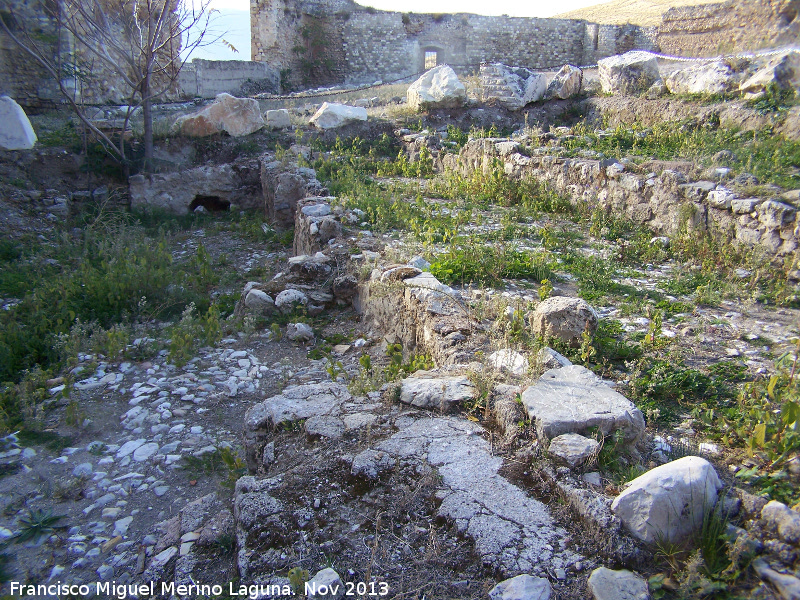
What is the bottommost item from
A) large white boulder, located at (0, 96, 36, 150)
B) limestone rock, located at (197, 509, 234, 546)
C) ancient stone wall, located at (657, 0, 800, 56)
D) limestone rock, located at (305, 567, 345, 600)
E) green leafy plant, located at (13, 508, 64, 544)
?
green leafy plant, located at (13, 508, 64, 544)

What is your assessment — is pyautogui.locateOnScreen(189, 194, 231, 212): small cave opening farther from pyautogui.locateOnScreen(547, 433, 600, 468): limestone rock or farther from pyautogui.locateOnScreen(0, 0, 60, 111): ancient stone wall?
pyautogui.locateOnScreen(547, 433, 600, 468): limestone rock

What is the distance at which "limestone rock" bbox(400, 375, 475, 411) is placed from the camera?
111 inches

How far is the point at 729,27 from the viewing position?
556 inches

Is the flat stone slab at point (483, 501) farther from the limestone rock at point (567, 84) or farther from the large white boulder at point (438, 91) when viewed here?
the limestone rock at point (567, 84)

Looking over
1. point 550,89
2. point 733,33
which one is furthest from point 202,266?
point 733,33

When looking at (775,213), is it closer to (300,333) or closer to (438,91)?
(300,333)

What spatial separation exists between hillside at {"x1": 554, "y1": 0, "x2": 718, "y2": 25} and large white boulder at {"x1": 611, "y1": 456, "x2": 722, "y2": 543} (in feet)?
71.6

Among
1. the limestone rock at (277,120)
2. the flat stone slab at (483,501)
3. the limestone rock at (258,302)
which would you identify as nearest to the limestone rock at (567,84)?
the limestone rock at (277,120)

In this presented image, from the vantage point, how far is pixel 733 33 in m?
14.0

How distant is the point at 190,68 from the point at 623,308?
15268mm

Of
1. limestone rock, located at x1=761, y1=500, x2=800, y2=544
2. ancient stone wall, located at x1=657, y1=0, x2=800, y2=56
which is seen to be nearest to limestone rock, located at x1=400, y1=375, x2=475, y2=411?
limestone rock, located at x1=761, y1=500, x2=800, y2=544

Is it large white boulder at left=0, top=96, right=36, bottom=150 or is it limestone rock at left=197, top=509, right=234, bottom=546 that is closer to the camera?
limestone rock at left=197, top=509, right=234, bottom=546

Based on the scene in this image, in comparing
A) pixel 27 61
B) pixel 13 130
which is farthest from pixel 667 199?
pixel 27 61

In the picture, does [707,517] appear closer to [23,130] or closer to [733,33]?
[23,130]
